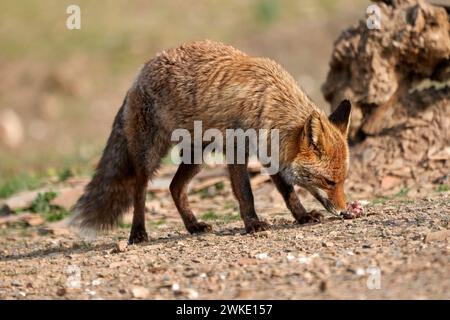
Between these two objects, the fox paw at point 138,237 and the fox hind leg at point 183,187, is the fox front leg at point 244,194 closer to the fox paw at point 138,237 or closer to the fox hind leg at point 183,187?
the fox hind leg at point 183,187

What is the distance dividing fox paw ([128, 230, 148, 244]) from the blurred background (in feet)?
34.0

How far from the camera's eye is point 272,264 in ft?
22.1

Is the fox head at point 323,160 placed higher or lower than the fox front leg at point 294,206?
higher

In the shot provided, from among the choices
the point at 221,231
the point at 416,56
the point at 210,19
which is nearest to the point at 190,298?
the point at 221,231

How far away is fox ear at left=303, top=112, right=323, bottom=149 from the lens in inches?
318

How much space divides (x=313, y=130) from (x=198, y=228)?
1856mm

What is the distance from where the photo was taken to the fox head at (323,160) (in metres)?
8.17

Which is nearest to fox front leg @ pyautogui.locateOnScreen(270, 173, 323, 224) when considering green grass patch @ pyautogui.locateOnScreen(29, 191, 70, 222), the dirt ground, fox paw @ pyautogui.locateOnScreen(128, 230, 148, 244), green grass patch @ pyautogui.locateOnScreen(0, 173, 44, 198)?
the dirt ground

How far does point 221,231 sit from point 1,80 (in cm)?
1709

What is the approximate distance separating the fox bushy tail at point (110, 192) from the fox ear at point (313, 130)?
2.14 metres

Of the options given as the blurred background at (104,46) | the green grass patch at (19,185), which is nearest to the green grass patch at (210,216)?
the green grass patch at (19,185)

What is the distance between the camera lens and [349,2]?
26547 mm

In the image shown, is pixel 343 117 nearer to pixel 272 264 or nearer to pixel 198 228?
pixel 198 228

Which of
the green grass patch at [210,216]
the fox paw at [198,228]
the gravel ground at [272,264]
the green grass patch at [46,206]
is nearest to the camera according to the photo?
the gravel ground at [272,264]
